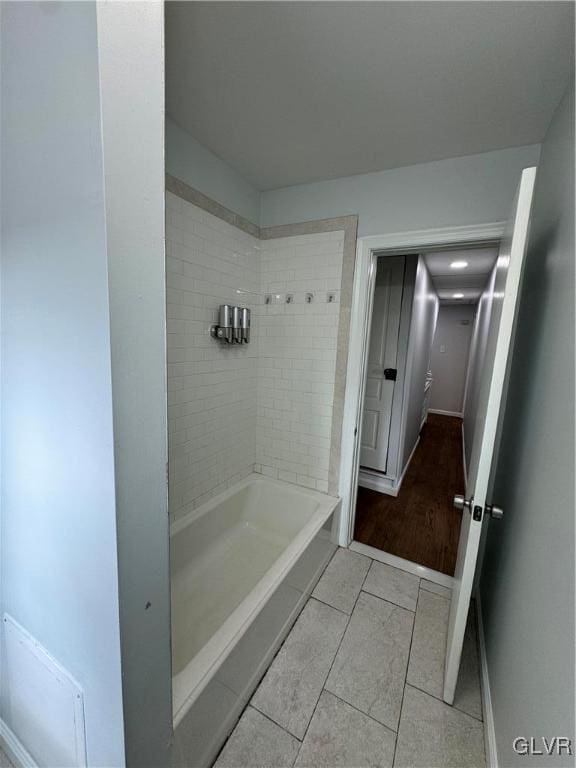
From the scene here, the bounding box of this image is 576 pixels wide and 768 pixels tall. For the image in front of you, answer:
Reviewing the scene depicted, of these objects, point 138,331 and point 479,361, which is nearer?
point 138,331

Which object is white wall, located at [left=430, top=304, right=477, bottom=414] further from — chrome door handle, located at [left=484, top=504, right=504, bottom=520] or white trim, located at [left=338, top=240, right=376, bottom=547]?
chrome door handle, located at [left=484, top=504, right=504, bottom=520]

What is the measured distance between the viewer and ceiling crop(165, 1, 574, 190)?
0.96 m

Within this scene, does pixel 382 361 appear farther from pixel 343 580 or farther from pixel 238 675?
pixel 238 675

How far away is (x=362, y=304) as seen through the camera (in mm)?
2002

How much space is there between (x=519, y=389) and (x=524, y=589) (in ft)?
2.65

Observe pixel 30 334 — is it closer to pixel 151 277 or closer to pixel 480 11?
pixel 151 277

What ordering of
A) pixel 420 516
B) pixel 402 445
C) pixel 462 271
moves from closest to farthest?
pixel 420 516 < pixel 402 445 < pixel 462 271

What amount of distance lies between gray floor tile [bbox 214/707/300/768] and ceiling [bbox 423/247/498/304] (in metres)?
2.75

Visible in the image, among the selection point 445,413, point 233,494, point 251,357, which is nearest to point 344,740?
point 233,494

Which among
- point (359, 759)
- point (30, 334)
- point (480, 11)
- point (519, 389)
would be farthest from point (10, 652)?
point (480, 11)

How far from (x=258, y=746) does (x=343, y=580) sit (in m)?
0.92

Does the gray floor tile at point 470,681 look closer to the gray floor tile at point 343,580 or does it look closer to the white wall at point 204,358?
the gray floor tile at point 343,580

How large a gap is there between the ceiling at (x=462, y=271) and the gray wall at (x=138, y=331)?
2.15m

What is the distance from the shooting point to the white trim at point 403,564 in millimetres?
1948
